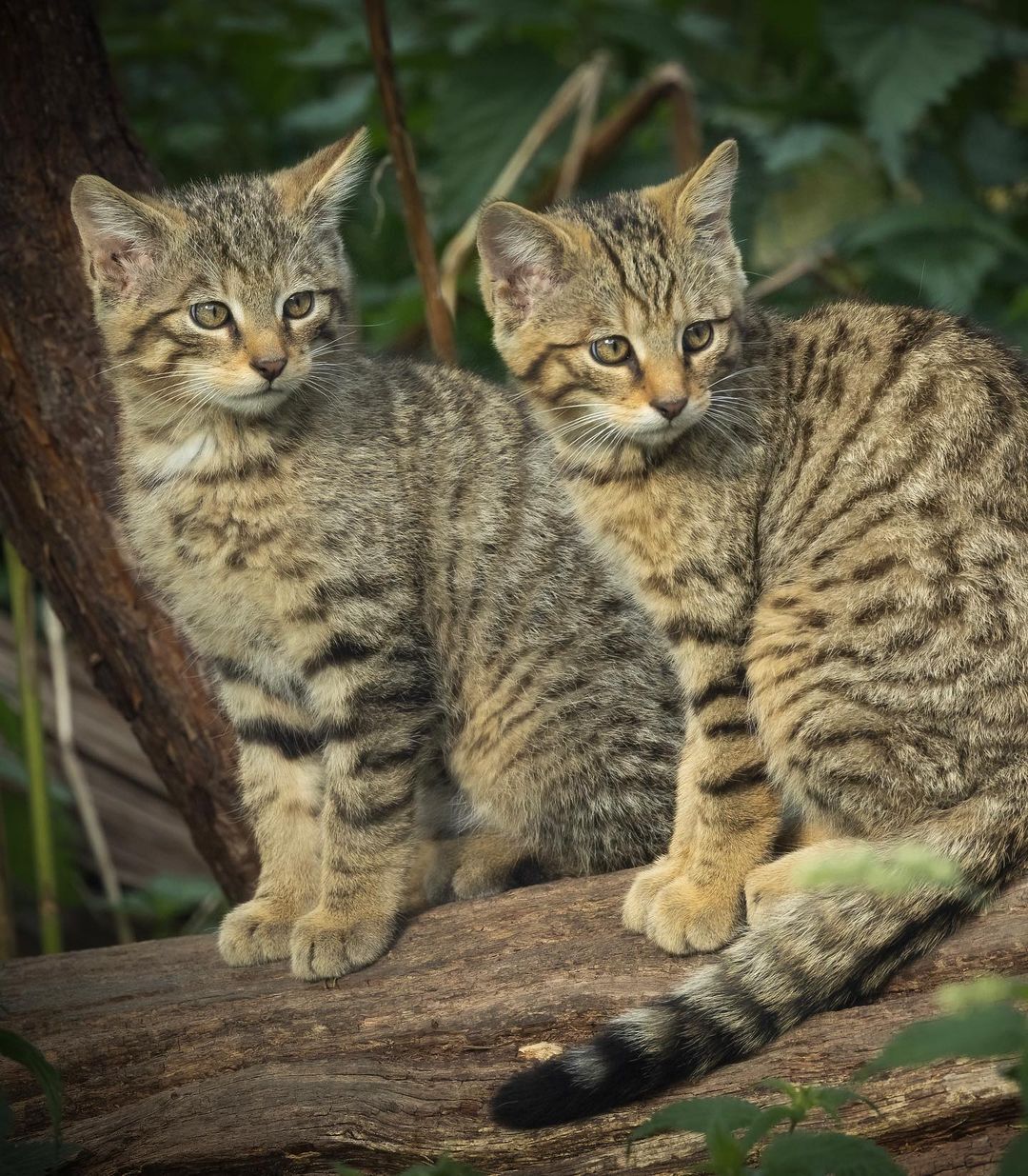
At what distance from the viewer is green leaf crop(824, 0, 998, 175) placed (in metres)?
5.15

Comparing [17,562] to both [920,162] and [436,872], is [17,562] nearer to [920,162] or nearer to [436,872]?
[436,872]

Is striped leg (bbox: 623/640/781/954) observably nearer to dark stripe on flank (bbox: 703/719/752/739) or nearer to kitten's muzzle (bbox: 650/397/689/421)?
dark stripe on flank (bbox: 703/719/752/739)

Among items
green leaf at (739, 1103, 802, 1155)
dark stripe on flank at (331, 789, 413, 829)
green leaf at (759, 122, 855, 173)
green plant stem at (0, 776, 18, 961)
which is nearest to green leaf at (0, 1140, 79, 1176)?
dark stripe on flank at (331, 789, 413, 829)

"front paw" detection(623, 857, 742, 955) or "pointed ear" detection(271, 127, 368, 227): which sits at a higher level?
"pointed ear" detection(271, 127, 368, 227)

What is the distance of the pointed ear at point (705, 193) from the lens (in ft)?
12.2

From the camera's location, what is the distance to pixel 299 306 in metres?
3.86

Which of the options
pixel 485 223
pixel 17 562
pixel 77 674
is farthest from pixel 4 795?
pixel 485 223

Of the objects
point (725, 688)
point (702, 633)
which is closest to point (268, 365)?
point (702, 633)

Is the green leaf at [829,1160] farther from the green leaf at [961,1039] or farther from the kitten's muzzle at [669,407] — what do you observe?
the kitten's muzzle at [669,407]

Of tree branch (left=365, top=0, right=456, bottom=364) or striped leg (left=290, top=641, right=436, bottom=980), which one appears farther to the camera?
tree branch (left=365, top=0, right=456, bottom=364)

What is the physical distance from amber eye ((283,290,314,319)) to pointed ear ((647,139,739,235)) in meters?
1.01

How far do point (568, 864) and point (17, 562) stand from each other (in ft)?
7.62

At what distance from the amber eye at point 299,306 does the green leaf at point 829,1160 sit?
255 centimetres

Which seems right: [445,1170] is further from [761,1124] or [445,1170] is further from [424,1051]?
[424,1051]
